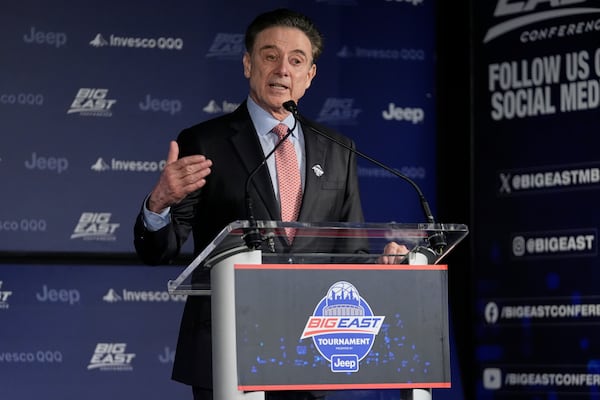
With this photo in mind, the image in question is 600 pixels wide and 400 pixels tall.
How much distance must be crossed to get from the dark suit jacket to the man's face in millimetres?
85

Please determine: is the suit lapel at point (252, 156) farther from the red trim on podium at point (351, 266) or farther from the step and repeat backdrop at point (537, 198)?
the step and repeat backdrop at point (537, 198)

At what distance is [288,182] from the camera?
3.02m

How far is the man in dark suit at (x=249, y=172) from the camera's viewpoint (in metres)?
2.79

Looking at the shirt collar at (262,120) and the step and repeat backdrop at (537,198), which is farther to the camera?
the step and repeat backdrop at (537,198)

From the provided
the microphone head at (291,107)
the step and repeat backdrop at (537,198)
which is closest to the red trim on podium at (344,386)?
the microphone head at (291,107)

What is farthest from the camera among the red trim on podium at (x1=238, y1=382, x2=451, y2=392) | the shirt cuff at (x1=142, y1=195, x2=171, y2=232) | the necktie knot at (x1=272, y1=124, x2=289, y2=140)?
the necktie knot at (x1=272, y1=124, x2=289, y2=140)

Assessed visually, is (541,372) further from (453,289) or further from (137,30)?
(137,30)

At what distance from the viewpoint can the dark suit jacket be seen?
2.83 metres

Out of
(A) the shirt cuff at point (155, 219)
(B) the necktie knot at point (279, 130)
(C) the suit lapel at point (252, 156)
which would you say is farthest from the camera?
(B) the necktie knot at point (279, 130)

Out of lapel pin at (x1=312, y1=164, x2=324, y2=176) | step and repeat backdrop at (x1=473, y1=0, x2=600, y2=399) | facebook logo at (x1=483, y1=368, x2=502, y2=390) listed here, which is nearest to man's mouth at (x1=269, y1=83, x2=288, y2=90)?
lapel pin at (x1=312, y1=164, x2=324, y2=176)

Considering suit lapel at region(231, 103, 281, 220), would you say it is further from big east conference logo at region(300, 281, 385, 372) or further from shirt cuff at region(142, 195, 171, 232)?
big east conference logo at region(300, 281, 385, 372)

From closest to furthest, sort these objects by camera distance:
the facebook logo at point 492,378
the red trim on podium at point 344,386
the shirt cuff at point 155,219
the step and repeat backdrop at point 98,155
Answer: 1. the red trim on podium at point 344,386
2. the shirt cuff at point 155,219
3. the step and repeat backdrop at point 98,155
4. the facebook logo at point 492,378

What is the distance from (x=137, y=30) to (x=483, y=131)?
1.94 metres

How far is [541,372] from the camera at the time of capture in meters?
5.58
